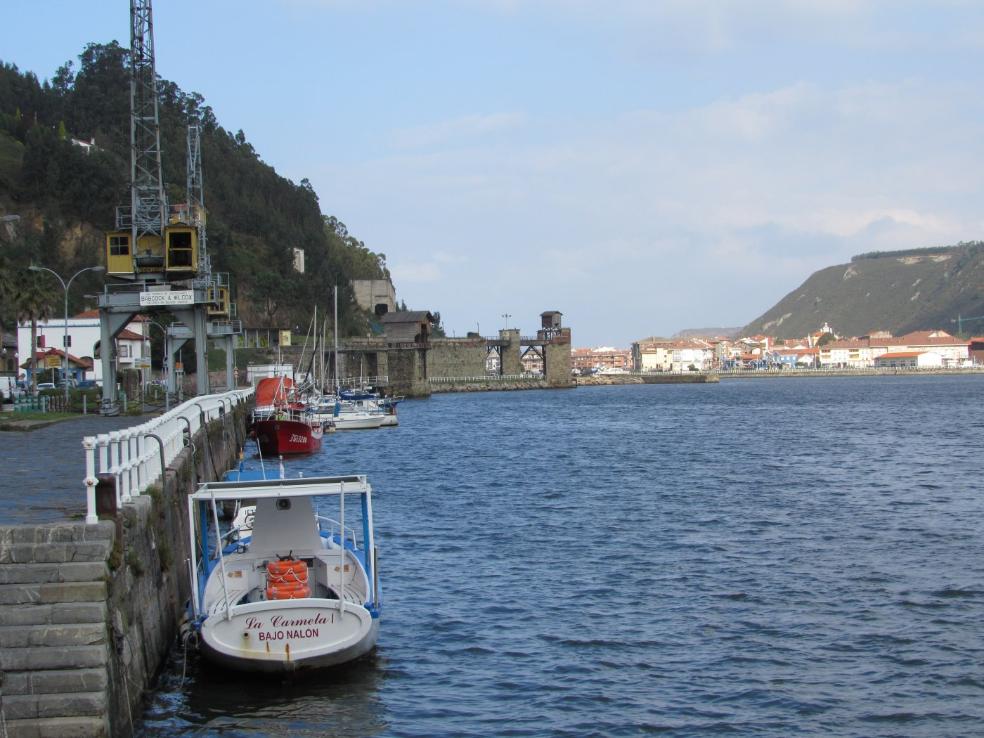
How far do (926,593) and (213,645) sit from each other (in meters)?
15.9

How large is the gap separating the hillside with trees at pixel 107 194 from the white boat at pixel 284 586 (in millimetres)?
55198

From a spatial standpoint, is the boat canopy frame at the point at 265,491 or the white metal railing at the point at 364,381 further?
the white metal railing at the point at 364,381

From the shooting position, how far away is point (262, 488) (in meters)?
20.5

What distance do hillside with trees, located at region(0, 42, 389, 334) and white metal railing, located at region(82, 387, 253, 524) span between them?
1904 inches

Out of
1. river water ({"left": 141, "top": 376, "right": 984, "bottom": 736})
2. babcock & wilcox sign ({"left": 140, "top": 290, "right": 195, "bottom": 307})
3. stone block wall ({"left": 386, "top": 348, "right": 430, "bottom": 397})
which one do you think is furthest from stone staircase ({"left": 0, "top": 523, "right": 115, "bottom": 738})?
stone block wall ({"left": 386, "top": 348, "right": 430, "bottom": 397})

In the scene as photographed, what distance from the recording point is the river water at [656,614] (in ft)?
60.7

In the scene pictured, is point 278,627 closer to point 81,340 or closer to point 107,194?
point 81,340

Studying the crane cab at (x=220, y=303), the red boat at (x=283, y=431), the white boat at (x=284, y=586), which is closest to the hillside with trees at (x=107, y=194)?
the crane cab at (x=220, y=303)

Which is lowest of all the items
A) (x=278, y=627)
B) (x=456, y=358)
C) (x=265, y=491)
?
(x=278, y=627)

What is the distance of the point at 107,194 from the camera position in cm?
13188

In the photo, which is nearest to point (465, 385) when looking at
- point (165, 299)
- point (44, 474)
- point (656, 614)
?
point (165, 299)

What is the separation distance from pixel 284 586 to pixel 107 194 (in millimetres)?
Answer: 121026

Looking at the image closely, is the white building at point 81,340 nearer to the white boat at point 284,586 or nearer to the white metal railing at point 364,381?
the white metal railing at point 364,381

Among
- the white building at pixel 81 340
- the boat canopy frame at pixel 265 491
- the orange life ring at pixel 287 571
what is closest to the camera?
the boat canopy frame at pixel 265 491
